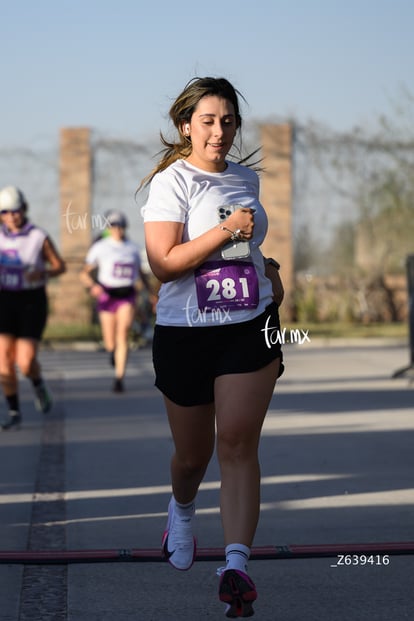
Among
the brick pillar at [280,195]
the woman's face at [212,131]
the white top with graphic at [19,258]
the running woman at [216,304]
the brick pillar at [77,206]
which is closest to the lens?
the running woman at [216,304]

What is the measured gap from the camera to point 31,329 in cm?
1095

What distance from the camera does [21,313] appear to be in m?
10.9

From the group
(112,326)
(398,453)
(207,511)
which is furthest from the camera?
(112,326)

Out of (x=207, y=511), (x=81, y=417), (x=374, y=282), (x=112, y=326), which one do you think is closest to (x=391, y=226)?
(x=374, y=282)

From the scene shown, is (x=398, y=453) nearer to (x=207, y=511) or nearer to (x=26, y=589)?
(x=207, y=511)

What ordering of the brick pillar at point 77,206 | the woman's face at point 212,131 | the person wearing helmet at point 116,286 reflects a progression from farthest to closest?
the brick pillar at point 77,206 < the person wearing helmet at point 116,286 < the woman's face at point 212,131

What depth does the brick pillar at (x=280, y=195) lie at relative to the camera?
2495 centimetres

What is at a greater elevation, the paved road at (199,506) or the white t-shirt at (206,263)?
the white t-shirt at (206,263)

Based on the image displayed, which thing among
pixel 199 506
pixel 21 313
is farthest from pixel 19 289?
pixel 199 506

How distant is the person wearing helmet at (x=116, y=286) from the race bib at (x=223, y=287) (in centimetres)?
874

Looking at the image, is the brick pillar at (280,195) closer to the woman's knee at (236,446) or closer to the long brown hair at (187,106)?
the long brown hair at (187,106)

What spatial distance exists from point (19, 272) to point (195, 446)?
5.89 meters

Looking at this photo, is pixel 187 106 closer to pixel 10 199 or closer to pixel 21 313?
pixel 10 199

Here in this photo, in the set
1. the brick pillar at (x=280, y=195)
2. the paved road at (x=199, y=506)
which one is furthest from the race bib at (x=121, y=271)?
the brick pillar at (x=280, y=195)
